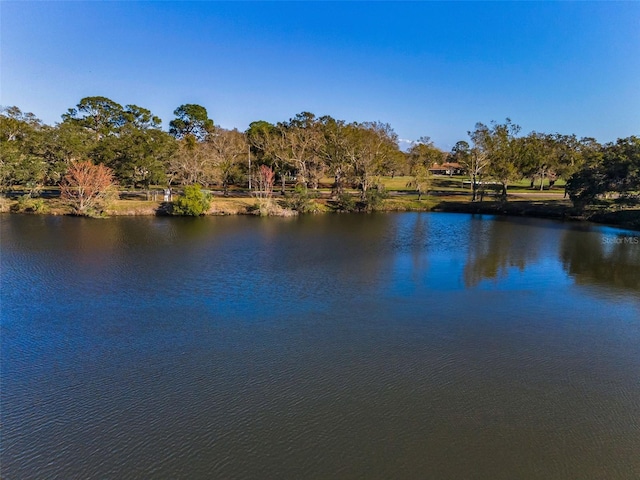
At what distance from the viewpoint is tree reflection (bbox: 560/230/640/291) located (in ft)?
64.1

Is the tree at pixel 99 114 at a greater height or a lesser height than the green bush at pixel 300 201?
greater

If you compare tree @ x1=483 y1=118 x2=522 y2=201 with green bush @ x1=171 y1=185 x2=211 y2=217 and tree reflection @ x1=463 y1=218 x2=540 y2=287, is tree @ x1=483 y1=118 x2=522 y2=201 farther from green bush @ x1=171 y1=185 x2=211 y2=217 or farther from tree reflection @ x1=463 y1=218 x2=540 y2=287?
green bush @ x1=171 y1=185 x2=211 y2=217

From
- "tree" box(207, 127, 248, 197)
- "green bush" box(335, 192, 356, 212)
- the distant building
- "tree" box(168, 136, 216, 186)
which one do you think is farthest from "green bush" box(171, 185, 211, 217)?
the distant building

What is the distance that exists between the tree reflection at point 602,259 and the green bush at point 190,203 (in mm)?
30175

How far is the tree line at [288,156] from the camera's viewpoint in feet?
125

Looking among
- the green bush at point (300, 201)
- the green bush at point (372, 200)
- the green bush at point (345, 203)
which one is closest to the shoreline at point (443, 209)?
the green bush at point (372, 200)

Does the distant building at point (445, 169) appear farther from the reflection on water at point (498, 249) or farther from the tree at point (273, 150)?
the reflection on water at point (498, 249)

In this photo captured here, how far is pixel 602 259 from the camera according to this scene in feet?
77.5

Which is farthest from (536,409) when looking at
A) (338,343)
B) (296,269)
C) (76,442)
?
(296,269)

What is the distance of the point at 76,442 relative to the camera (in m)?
7.79

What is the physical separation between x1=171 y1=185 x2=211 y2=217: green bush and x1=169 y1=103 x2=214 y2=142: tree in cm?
3505

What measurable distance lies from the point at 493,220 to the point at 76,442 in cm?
3909

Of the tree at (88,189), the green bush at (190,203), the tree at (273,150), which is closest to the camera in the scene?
the tree at (88,189)

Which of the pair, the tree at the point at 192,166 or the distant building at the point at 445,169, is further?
the distant building at the point at 445,169
